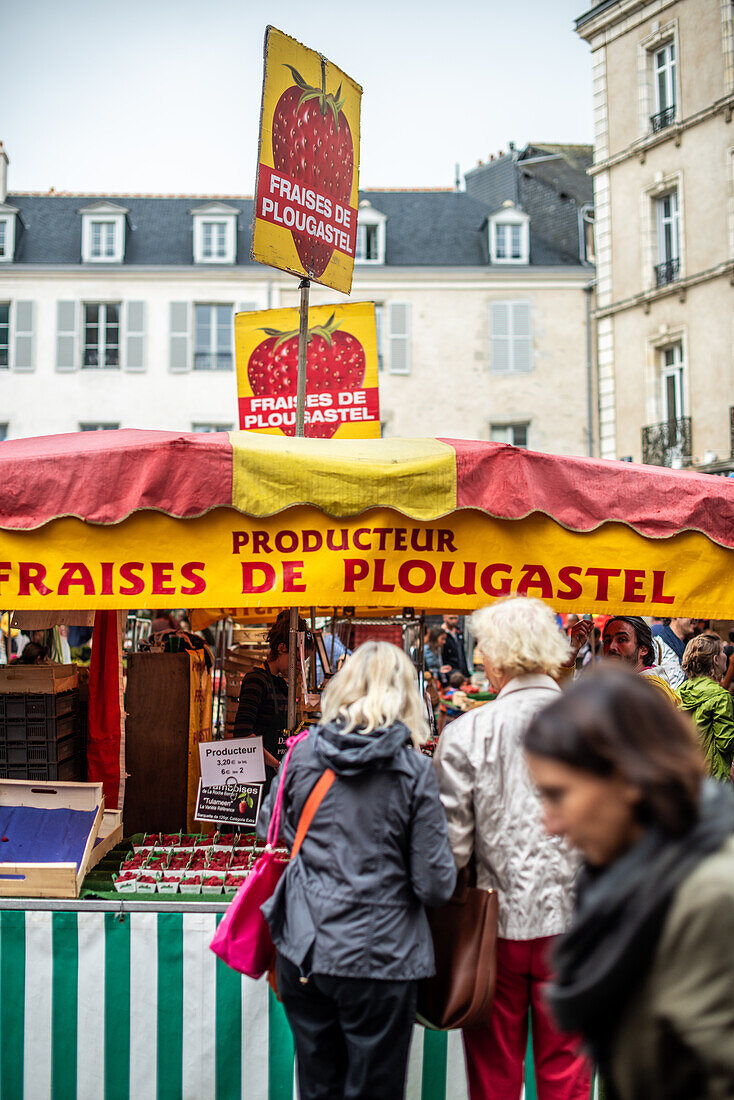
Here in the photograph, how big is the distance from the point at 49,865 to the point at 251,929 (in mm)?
1129

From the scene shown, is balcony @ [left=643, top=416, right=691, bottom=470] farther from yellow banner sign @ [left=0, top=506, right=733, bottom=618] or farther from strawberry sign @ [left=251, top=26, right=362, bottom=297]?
yellow banner sign @ [left=0, top=506, right=733, bottom=618]

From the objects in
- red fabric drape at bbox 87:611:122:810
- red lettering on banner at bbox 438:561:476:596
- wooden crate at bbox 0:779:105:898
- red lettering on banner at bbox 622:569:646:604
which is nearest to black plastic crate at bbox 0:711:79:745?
wooden crate at bbox 0:779:105:898

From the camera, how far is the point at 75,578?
340 cm

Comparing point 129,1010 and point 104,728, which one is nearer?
point 129,1010

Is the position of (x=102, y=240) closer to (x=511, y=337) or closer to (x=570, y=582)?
(x=511, y=337)

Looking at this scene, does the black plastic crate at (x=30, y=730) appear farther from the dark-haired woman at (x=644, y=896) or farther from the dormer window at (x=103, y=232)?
the dormer window at (x=103, y=232)

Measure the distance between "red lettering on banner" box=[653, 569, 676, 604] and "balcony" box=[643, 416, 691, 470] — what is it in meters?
14.5

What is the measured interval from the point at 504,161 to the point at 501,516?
2700 centimetres

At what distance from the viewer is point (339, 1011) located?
241cm

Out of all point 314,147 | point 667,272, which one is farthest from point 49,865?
point 667,272

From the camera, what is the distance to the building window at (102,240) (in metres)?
24.0

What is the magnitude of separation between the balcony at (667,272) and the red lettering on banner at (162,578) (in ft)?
55.4

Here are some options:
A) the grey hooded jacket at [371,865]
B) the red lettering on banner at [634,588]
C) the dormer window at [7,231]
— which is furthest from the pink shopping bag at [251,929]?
the dormer window at [7,231]

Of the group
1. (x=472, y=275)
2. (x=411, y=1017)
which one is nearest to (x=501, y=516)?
(x=411, y=1017)
